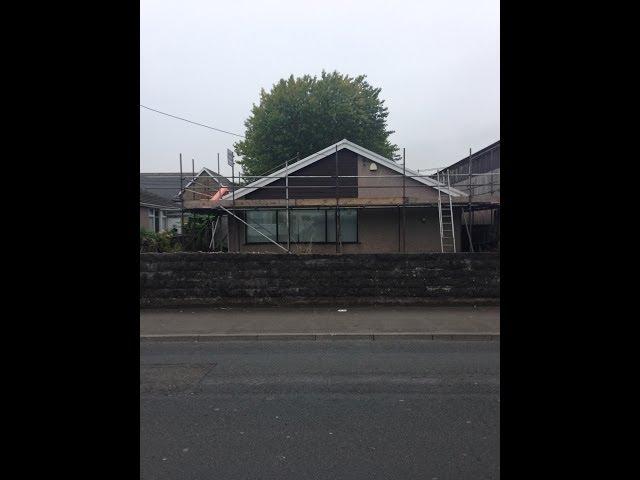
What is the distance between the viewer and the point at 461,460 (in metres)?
3.09

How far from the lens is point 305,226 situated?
16734 millimetres

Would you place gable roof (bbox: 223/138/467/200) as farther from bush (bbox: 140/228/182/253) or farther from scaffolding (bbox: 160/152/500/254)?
bush (bbox: 140/228/182/253)

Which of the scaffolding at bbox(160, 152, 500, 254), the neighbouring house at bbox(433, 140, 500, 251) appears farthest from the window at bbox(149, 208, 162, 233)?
the neighbouring house at bbox(433, 140, 500, 251)

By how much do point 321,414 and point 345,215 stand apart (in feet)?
42.3

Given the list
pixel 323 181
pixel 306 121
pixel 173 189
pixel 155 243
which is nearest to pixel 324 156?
pixel 323 181

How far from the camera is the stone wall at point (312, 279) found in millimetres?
9727

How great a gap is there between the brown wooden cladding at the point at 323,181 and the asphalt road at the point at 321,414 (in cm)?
1064

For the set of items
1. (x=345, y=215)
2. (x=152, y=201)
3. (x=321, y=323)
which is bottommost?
(x=321, y=323)

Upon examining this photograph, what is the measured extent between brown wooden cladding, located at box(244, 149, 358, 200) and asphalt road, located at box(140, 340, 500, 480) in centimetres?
1064

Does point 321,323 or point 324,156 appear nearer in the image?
point 321,323

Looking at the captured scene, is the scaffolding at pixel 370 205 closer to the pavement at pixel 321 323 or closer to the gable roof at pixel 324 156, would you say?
the gable roof at pixel 324 156

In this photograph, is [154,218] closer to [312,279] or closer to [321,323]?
[312,279]

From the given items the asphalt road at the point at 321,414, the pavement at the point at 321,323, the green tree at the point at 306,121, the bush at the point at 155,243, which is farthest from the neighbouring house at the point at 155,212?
the asphalt road at the point at 321,414
